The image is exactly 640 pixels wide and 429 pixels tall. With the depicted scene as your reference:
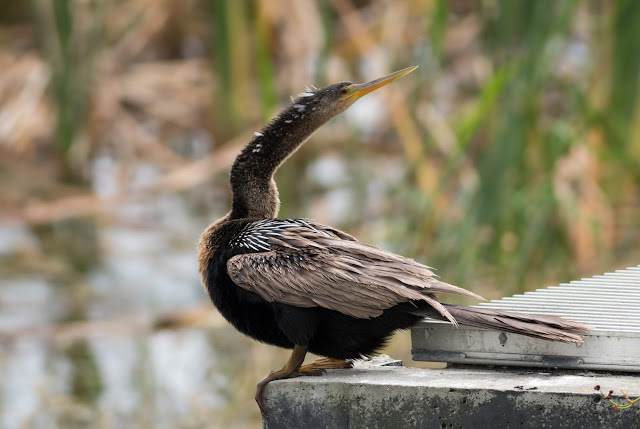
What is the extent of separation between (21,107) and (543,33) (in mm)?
4858

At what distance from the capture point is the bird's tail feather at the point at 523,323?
2.58m

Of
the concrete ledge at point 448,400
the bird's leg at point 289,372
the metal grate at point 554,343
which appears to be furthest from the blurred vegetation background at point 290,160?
the concrete ledge at point 448,400

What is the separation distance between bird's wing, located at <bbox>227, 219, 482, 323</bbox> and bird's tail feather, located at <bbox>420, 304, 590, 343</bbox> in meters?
0.05

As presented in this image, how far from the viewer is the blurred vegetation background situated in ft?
20.8

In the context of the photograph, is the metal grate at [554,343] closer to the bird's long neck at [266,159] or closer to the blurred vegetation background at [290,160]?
the bird's long neck at [266,159]

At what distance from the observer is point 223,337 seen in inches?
287

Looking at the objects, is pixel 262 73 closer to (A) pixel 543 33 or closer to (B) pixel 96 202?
(A) pixel 543 33

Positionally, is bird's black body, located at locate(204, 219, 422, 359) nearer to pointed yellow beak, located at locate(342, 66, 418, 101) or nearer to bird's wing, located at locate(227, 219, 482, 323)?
bird's wing, located at locate(227, 219, 482, 323)

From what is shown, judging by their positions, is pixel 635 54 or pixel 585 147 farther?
pixel 585 147

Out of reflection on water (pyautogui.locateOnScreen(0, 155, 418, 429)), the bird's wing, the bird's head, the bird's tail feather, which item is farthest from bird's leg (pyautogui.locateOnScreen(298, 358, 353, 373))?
reflection on water (pyautogui.locateOnScreen(0, 155, 418, 429))

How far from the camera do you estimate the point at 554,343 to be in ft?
8.80

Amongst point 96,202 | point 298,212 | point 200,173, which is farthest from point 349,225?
point 96,202

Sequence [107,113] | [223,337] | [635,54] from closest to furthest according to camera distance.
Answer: [635,54] < [223,337] < [107,113]

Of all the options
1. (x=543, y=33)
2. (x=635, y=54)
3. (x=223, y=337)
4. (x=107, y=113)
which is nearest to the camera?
(x=543, y=33)
